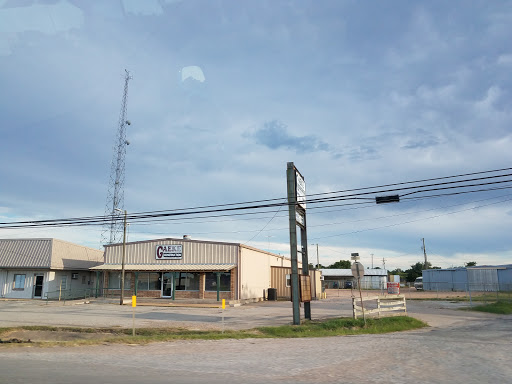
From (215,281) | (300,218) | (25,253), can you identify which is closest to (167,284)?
(215,281)

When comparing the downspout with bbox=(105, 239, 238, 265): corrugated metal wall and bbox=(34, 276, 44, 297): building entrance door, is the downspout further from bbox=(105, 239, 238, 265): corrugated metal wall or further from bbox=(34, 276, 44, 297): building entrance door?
bbox=(34, 276, 44, 297): building entrance door

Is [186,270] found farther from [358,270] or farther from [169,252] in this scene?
[358,270]

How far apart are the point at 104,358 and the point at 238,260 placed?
2391 centimetres

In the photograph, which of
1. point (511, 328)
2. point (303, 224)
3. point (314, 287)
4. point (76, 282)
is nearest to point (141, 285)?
point (76, 282)

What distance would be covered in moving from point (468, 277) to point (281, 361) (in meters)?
63.6

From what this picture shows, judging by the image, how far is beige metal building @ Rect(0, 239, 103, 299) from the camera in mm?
37781

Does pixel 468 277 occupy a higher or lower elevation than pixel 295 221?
lower

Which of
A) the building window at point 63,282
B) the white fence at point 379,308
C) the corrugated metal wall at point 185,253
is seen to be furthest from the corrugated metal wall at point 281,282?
the building window at point 63,282

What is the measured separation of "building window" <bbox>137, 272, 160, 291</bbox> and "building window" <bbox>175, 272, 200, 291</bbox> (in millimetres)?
2025

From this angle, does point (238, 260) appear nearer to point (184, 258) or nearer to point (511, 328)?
point (184, 258)

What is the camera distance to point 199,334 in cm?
1561

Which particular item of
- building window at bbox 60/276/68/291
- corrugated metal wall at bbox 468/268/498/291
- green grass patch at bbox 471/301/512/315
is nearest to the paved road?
green grass patch at bbox 471/301/512/315

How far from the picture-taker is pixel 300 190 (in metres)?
20.5

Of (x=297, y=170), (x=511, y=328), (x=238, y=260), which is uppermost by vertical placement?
(x=297, y=170)
